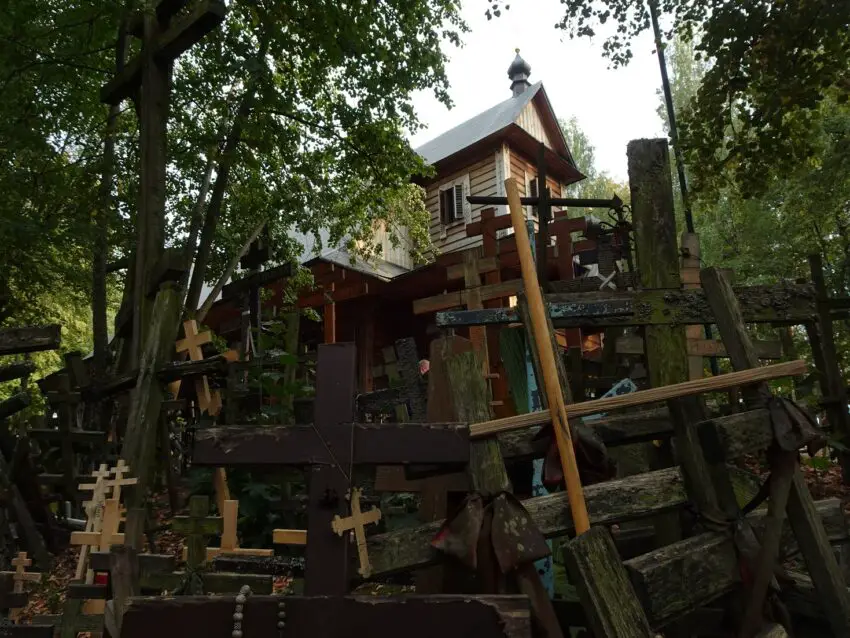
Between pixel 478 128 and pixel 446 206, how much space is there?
321cm

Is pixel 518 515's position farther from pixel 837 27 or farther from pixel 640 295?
pixel 837 27

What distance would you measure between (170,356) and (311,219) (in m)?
7.99

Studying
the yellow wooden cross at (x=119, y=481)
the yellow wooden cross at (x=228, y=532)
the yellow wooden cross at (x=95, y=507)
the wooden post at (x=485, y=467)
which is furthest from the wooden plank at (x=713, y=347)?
the yellow wooden cross at (x=95, y=507)

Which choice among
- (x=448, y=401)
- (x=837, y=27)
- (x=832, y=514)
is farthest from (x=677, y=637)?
(x=837, y=27)

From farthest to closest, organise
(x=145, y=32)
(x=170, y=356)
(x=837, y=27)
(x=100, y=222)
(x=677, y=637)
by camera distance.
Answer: (x=100, y=222)
(x=837, y=27)
(x=145, y=32)
(x=170, y=356)
(x=677, y=637)

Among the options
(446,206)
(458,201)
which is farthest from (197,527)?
(446,206)

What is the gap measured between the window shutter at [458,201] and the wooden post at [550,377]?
15.5 metres

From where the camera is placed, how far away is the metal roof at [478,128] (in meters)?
18.2

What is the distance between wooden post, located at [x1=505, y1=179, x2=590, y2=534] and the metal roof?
15.5m

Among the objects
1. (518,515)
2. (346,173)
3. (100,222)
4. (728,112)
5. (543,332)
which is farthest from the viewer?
(346,173)

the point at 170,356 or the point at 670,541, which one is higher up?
the point at 170,356

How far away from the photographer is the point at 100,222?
33.9ft

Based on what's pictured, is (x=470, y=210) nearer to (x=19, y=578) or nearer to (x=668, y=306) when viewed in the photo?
(x=19, y=578)

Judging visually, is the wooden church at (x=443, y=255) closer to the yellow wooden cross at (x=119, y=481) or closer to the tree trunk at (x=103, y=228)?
the tree trunk at (x=103, y=228)
